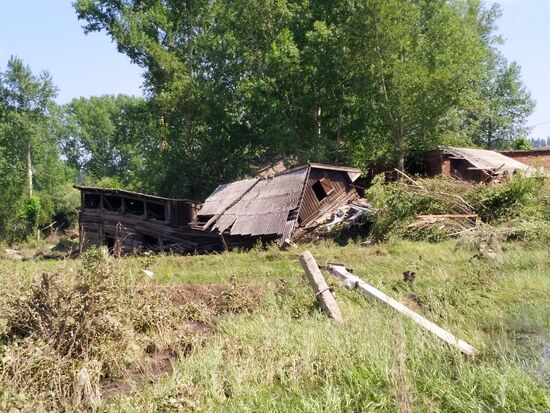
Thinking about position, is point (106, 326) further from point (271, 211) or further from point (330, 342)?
point (271, 211)

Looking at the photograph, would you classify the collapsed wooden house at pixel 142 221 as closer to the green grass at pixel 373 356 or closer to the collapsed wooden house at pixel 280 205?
the collapsed wooden house at pixel 280 205

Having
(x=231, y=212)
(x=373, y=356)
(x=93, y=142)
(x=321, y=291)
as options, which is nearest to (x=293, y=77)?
(x=231, y=212)

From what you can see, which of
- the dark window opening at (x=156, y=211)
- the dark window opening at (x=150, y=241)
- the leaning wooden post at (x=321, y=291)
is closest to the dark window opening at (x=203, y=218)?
the dark window opening at (x=156, y=211)

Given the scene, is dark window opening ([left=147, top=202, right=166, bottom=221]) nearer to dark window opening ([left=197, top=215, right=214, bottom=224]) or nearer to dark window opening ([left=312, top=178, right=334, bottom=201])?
dark window opening ([left=197, top=215, right=214, bottom=224])

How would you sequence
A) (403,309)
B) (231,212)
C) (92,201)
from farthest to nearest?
(92,201) → (231,212) → (403,309)

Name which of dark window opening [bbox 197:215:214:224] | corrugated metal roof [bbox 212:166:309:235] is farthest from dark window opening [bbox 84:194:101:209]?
corrugated metal roof [bbox 212:166:309:235]

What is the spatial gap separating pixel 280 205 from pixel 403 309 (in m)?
11.3

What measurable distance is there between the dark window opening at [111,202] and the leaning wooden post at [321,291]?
19260 mm

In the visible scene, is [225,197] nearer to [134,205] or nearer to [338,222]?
[134,205]

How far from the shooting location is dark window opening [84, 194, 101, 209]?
88.4ft

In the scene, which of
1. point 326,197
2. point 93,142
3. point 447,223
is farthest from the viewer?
point 93,142

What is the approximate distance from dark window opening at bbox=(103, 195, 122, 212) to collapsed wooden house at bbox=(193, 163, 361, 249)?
19.4 ft

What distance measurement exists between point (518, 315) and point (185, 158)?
25.9 m

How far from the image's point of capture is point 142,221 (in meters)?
23.9
